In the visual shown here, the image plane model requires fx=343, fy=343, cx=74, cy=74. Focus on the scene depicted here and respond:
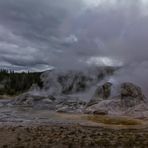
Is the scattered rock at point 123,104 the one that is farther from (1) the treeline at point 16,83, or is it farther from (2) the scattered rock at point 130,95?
(1) the treeline at point 16,83

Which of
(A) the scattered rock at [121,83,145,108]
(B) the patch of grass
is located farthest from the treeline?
(B) the patch of grass

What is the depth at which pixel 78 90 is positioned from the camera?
91375 mm

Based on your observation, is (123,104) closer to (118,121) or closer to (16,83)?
(118,121)

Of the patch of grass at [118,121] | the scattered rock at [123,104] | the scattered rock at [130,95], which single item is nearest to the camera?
the patch of grass at [118,121]

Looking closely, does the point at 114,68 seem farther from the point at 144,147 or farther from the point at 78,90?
the point at 144,147

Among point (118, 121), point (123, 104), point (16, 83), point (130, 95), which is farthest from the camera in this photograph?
point (16, 83)

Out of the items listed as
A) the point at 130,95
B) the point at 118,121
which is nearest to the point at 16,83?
the point at 130,95

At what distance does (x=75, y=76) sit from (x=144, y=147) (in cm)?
7769

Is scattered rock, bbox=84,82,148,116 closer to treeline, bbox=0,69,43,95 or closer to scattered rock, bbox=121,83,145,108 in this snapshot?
scattered rock, bbox=121,83,145,108

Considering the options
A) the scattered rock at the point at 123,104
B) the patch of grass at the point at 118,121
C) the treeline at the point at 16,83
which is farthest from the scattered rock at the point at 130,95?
the treeline at the point at 16,83

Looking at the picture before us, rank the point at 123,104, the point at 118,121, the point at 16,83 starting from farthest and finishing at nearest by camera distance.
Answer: the point at 16,83, the point at 123,104, the point at 118,121

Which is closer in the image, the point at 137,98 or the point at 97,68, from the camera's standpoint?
the point at 137,98

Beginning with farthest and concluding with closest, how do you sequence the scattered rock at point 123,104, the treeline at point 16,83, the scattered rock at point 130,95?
the treeline at point 16,83, the scattered rock at point 130,95, the scattered rock at point 123,104

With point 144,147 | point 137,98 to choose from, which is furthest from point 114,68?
point 144,147
